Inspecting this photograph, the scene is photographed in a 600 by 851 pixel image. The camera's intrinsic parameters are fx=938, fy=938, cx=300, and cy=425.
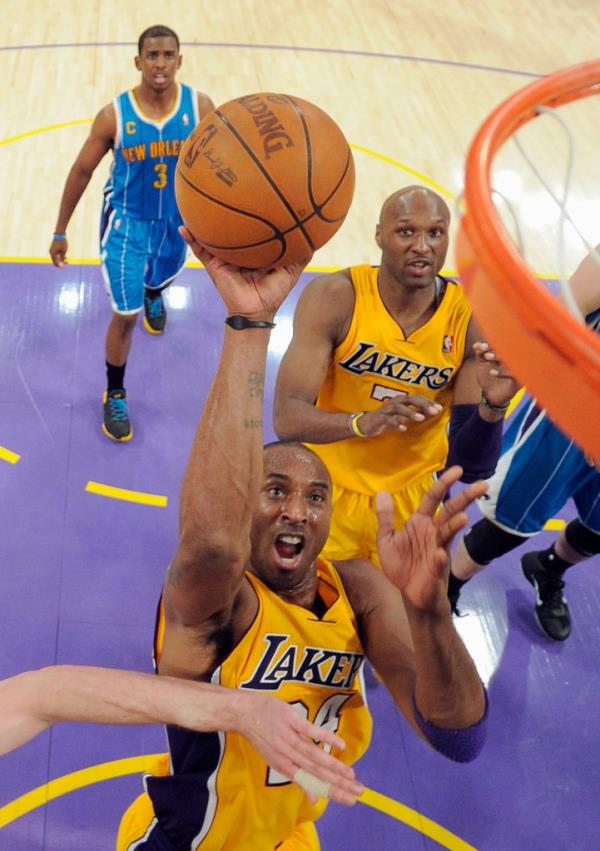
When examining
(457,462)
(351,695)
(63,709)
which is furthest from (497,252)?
(457,462)

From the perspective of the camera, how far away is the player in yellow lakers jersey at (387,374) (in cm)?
369

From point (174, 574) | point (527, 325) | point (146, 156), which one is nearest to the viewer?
point (527, 325)

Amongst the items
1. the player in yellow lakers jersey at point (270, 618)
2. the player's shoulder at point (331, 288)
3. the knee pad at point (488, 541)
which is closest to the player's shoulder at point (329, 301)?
the player's shoulder at point (331, 288)

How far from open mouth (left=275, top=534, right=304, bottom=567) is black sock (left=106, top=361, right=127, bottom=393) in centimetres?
285

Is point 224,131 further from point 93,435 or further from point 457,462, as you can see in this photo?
point 93,435

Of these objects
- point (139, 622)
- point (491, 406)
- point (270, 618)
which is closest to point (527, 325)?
point (270, 618)

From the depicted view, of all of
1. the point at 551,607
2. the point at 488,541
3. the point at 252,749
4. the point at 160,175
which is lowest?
the point at 551,607

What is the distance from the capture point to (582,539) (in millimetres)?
4480

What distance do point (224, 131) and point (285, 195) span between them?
238 mm

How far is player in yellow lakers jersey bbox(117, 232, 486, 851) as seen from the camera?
218 centimetres

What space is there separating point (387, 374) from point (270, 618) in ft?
4.62

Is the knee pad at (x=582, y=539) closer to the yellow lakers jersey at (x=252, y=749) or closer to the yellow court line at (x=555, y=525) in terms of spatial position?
the yellow court line at (x=555, y=525)

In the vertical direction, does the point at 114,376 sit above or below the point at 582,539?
above

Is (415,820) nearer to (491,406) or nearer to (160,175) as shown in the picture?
(491,406)
